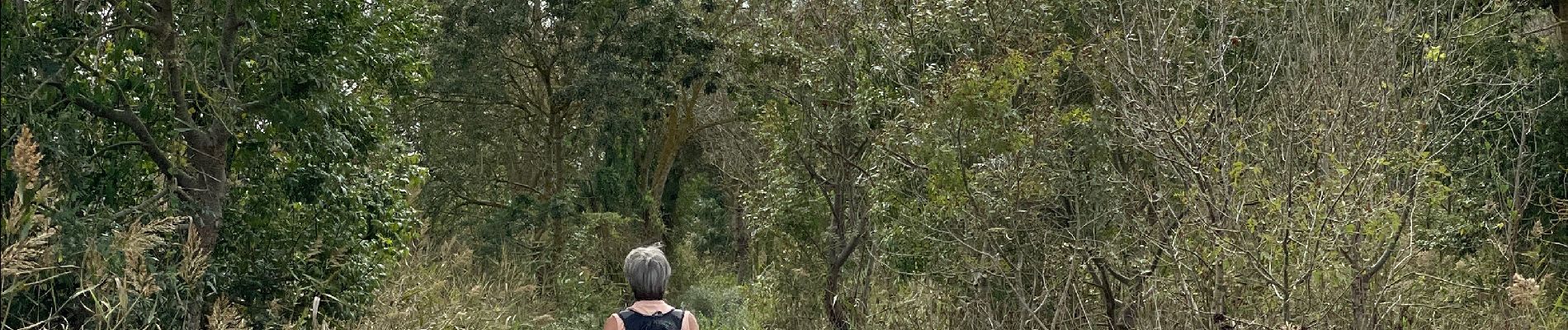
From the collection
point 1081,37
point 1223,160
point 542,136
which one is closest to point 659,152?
point 542,136

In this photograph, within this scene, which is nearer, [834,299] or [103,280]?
[103,280]

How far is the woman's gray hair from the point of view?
5.92m

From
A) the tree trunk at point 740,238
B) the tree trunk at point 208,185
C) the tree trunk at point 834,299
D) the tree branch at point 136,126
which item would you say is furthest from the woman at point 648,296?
the tree trunk at point 740,238

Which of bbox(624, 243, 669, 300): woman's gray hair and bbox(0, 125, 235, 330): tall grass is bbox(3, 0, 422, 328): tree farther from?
bbox(624, 243, 669, 300): woman's gray hair

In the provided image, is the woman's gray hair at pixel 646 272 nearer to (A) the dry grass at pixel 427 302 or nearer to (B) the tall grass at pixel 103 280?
(B) the tall grass at pixel 103 280

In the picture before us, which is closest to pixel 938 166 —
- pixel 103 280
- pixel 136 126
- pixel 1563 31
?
pixel 136 126

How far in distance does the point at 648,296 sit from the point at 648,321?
4.3 inches

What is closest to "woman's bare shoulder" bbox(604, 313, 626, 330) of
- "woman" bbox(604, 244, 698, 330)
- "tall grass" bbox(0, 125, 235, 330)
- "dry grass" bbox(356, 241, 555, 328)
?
"woman" bbox(604, 244, 698, 330)

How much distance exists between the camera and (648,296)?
5988mm

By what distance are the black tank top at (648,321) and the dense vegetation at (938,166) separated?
1.49 m

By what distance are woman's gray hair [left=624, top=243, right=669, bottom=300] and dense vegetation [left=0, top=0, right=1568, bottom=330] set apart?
152cm

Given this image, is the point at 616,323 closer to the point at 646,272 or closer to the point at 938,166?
the point at 646,272

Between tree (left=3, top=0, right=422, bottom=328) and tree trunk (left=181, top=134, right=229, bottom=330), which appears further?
tree trunk (left=181, top=134, right=229, bottom=330)

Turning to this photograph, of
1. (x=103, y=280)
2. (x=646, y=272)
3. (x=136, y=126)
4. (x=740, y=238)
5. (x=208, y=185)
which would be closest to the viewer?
(x=646, y=272)
